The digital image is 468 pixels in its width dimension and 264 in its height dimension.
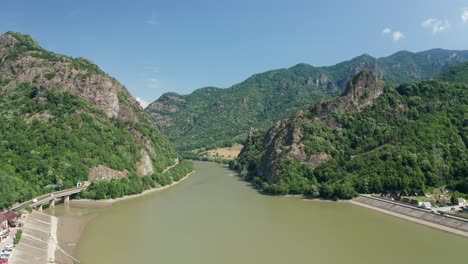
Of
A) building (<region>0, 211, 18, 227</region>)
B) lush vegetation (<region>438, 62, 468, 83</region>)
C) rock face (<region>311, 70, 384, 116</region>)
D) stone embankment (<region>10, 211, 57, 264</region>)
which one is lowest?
stone embankment (<region>10, 211, 57, 264</region>)

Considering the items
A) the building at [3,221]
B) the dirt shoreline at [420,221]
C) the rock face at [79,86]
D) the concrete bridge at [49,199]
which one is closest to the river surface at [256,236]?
the dirt shoreline at [420,221]

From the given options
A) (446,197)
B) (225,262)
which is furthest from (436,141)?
(225,262)

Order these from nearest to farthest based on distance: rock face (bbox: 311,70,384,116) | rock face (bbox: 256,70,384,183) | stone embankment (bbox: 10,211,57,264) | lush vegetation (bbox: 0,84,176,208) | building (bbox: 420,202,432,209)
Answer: stone embankment (bbox: 10,211,57,264), building (bbox: 420,202,432,209), lush vegetation (bbox: 0,84,176,208), rock face (bbox: 256,70,384,183), rock face (bbox: 311,70,384,116)

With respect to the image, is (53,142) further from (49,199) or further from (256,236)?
(256,236)

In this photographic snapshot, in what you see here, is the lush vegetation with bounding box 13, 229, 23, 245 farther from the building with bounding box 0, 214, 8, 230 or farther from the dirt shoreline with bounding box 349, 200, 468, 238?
the dirt shoreline with bounding box 349, 200, 468, 238

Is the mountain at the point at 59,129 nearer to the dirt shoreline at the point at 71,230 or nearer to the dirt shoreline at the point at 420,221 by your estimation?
the dirt shoreline at the point at 71,230

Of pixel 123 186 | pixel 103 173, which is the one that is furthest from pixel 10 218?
pixel 103 173

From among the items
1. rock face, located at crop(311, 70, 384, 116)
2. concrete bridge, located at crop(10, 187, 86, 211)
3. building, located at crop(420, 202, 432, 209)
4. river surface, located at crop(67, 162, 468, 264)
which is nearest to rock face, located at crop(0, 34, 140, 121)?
concrete bridge, located at crop(10, 187, 86, 211)
